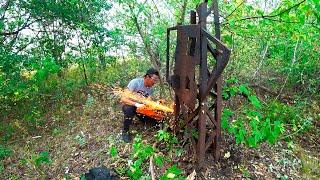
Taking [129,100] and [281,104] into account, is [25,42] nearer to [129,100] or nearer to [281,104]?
[129,100]

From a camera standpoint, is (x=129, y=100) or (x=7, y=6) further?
(x=7, y=6)

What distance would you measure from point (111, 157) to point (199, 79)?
86.5 inches

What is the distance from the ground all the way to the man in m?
0.24

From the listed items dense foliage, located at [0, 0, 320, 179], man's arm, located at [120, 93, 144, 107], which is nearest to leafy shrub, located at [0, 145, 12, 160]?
dense foliage, located at [0, 0, 320, 179]

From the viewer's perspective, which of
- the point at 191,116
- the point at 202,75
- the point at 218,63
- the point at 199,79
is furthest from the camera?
the point at 191,116

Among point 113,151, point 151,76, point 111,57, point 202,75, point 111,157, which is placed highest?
point 202,75

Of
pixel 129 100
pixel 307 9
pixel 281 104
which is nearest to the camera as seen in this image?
pixel 307 9

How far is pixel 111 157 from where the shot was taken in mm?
5984

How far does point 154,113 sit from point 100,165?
4.46 feet

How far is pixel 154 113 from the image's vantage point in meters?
6.41

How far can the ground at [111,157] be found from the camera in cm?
553

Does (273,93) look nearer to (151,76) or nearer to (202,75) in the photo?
(151,76)

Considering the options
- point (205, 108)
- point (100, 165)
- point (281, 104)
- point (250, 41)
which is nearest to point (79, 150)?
point (100, 165)

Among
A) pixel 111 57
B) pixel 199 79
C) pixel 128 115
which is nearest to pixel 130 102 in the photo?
pixel 128 115
